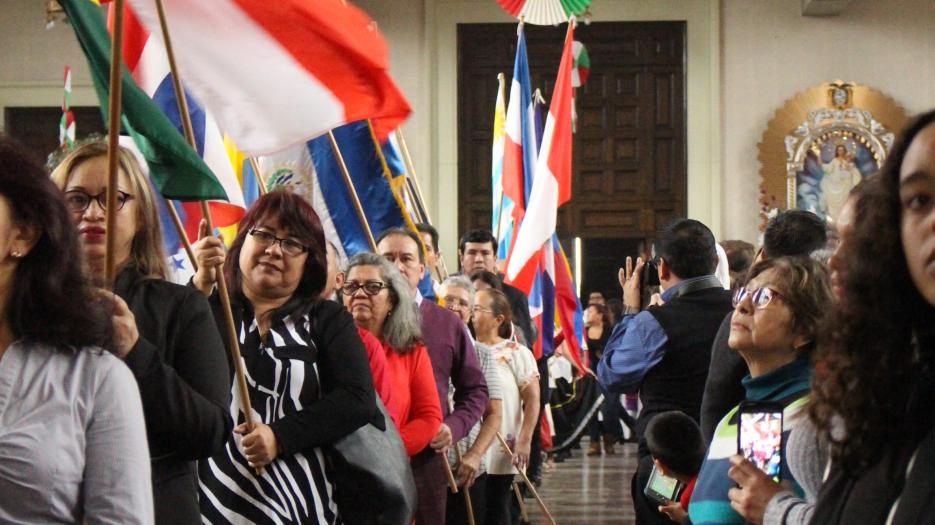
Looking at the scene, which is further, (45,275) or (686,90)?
(686,90)

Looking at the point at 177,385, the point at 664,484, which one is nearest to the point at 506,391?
the point at 664,484

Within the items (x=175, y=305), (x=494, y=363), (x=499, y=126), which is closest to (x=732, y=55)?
(x=499, y=126)

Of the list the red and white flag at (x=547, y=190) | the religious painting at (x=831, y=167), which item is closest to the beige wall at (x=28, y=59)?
the religious painting at (x=831, y=167)

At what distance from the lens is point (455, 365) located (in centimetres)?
580

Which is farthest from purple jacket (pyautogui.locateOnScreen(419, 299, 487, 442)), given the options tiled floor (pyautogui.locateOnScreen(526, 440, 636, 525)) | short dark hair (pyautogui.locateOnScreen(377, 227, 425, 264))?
tiled floor (pyautogui.locateOnScreen(526, 440, 636, 525))

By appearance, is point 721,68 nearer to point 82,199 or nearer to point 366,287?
point 366,287

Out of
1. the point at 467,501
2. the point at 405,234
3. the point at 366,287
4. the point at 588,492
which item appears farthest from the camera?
the point at 588,492

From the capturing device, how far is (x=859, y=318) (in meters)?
1.78

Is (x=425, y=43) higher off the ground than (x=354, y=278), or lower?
higher

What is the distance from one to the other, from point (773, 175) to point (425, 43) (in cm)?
493

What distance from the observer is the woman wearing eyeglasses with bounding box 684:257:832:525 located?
292 cm

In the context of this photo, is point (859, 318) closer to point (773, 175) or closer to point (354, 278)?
point (354, 278)

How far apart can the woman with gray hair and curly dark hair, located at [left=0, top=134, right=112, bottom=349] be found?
2.69 m

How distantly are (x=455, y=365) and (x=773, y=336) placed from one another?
9.23 ft
